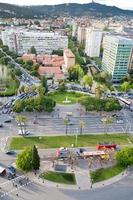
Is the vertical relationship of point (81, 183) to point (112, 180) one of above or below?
above

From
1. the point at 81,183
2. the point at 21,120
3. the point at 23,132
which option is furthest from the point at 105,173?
the point at 21,120

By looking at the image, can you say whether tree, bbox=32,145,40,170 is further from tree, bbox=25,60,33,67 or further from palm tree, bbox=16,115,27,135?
tree, bbox=25,60,33,67

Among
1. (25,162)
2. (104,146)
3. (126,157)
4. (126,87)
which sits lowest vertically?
(104,146)


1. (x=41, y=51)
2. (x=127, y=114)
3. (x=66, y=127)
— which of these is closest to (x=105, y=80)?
(x=127, y=114)

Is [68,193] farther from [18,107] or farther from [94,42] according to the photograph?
[94,42]

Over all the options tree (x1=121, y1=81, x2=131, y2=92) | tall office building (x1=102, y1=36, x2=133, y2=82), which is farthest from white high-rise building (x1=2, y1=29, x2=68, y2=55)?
tree (x1=121, y1=81, x2=131, y2=92)

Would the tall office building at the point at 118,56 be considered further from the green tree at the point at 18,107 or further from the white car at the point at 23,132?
the white car at the point at 23,132

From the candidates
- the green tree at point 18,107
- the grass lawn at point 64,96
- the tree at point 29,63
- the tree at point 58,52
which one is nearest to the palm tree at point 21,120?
the green tree at point 18,107

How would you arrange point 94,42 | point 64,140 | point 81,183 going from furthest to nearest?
point 94,42, point 64,140, point 81,183
